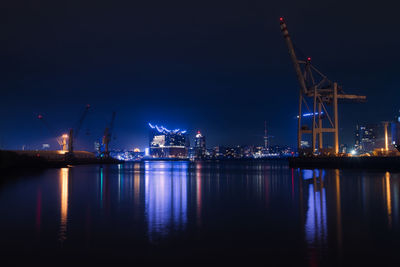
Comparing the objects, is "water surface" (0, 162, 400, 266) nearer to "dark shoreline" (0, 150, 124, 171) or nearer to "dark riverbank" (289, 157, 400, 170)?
"dark shoreline" (0, 150, 124, 171)

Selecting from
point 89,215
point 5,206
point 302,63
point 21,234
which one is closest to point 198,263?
point 21,234

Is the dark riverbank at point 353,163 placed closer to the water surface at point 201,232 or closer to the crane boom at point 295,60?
the crane boom at point 295,60

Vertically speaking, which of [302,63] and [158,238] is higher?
[302,63]

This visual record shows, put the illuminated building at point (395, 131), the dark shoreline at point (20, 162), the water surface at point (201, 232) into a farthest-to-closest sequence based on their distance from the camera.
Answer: the illuminated building at point (395, 131)
the dark shoreline at point (20, 162)
the water surface at point (201, 232)

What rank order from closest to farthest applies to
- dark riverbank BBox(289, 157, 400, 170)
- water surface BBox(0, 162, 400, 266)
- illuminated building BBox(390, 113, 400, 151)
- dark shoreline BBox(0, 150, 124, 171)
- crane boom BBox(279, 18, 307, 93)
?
water surface BBox(0, 162, 400, 266), dark shoreline BBox(0, 150, 124, 171), dark riverbank BBox(289, 157, 400, 170), crane boom BBox(279, 18, 307, 93), illuminated building BBox(390, 113, 400, 151)

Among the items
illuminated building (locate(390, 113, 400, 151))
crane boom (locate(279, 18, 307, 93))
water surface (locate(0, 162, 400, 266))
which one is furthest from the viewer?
illuminated building (locate(390, 113, 400, 151))

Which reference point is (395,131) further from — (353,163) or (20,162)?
(20,162)

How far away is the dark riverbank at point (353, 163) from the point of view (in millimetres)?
63144

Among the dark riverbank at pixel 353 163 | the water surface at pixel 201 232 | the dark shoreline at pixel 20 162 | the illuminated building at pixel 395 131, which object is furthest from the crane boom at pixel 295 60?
the water surface at pixel 201 232

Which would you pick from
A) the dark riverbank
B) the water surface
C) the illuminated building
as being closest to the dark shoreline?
the water surface

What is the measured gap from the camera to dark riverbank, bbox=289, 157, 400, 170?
207ft

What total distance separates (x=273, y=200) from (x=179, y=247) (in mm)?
12552

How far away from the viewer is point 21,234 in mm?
12828

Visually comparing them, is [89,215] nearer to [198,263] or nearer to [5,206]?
[5,206]
